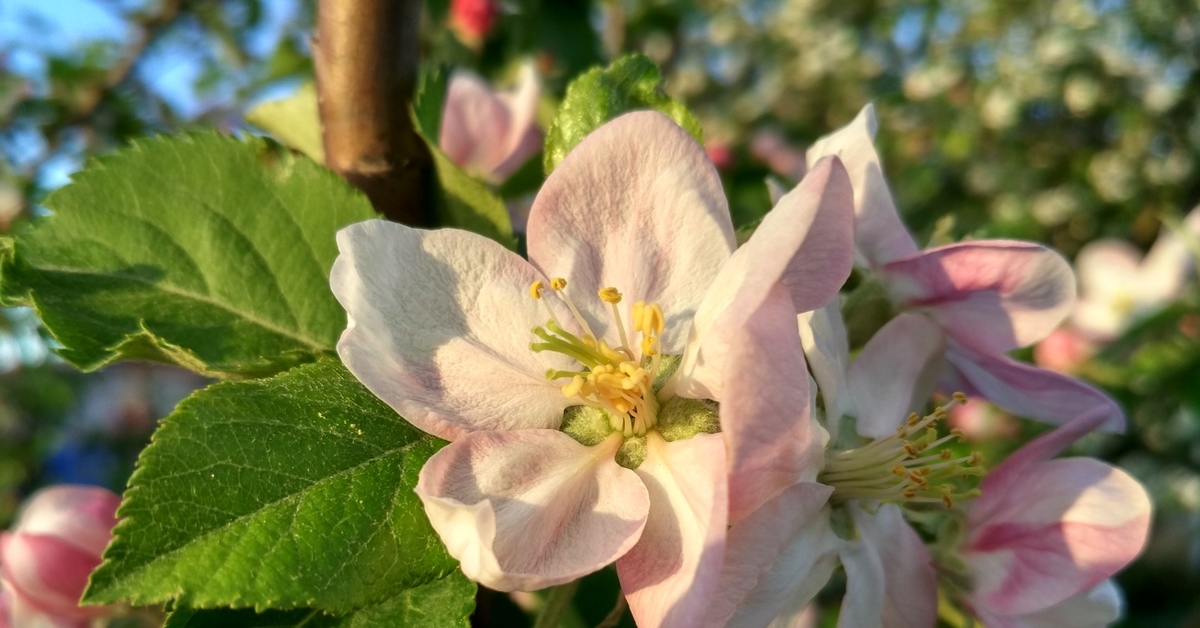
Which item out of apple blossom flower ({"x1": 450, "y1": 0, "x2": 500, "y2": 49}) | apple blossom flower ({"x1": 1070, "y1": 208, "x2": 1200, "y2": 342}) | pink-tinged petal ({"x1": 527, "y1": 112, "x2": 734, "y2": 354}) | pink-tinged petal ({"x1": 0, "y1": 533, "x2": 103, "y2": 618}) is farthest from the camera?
apple blossom flower ({"x1": 1070, "y1": 208, "x2": 1200, "y2": 342})

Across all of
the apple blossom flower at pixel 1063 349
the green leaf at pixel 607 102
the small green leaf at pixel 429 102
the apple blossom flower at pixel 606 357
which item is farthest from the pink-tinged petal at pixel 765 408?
the apple blossom flower at pixel 1063 349

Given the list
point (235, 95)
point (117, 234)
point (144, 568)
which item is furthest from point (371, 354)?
point (235, 95)

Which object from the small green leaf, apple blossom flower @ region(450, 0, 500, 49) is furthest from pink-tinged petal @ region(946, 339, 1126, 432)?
apple blossom flower @ region(450, 0, 500, 49)

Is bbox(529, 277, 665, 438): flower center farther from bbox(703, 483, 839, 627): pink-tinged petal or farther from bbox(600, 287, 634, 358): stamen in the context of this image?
bbox(703, 483, 839, 627): pink-tinged petal

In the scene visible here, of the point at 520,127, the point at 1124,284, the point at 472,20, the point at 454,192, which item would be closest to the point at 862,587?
the point at 454,192

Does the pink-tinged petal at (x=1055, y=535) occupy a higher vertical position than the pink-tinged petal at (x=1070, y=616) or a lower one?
higher

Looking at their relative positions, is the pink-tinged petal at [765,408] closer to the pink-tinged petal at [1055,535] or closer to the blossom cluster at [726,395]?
the blossom cluster at [726,395]

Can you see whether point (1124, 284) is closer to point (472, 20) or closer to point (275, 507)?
point (472, 20)
